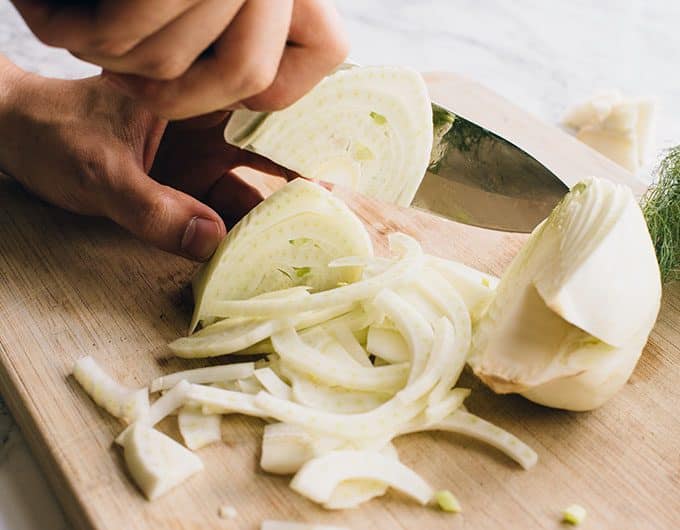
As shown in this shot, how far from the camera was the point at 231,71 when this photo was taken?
1282 millimetres

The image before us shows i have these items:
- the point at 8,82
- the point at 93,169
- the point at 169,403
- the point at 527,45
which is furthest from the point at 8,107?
the point at 527,45

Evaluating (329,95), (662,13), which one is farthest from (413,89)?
(662,13)

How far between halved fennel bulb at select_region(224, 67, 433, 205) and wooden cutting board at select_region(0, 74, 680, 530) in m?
0.27

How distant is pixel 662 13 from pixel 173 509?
3572 millimetres

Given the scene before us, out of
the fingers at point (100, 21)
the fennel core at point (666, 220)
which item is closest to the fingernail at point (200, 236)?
the fingers at point (100, 21)

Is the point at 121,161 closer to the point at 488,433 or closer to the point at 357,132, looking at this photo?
the point at 357,132

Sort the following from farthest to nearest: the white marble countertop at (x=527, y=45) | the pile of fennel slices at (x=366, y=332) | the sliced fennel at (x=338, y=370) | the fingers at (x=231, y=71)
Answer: the white marble countertop at (x=527, y=45), the sliced fennel at (x=338, y=370), the pile of fennel slices at (x=366, y=332), the fingers at (x=231, y=71)

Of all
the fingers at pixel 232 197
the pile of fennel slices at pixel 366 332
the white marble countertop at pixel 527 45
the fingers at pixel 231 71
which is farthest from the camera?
the white marble countertop at pixel 527 45

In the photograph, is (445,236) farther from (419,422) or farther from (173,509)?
(173,509)

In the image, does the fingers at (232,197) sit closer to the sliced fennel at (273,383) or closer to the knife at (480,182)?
the knife at (480,182)

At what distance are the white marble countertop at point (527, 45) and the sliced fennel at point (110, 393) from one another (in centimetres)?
159

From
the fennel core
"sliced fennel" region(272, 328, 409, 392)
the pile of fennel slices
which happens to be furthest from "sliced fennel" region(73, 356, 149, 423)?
the fennel core

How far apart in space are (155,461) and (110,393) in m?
0.20

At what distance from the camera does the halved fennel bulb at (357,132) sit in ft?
5.90
